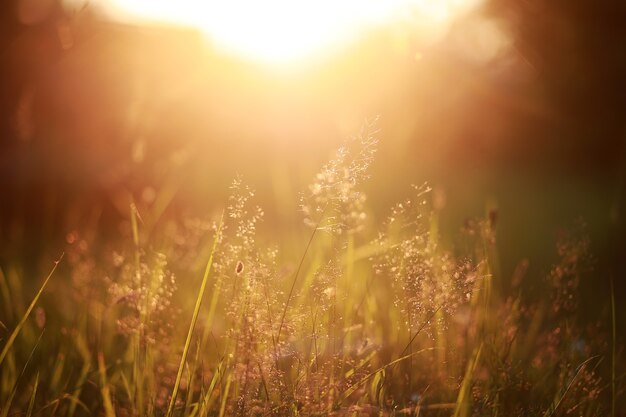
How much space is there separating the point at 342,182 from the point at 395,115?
16.7ft

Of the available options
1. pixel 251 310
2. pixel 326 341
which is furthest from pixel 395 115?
pixel 251 310

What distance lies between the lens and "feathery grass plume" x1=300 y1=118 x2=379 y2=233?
4.51 ft

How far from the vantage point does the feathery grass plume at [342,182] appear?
1374 mm

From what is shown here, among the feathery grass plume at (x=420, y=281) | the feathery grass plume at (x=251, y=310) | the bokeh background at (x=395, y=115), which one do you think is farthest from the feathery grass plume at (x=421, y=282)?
the bokeh background at (x=395, y=115)

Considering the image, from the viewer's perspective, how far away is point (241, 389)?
4.87 ft

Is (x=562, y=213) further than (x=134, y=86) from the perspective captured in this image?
Yes

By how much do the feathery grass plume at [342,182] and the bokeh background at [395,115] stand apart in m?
2.38

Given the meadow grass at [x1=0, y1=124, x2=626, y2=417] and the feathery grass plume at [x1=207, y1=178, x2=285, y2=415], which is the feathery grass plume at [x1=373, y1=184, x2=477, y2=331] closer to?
the meadow grass at [x1=0, y1=124, x2=626, y2=417]

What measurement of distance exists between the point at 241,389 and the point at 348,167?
56 centimetres

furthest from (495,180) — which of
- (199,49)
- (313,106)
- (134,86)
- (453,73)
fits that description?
(134,86)

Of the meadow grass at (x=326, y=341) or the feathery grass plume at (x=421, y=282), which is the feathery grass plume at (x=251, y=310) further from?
the feathery grass plume at (x=421, y=282)

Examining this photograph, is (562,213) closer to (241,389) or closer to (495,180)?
(495,180)

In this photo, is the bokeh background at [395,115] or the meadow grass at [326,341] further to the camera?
the bokeh background at [395,115]

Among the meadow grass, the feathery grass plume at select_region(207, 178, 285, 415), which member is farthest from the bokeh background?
the feathery grass plume at select_region(207, 178, 285, 415)
